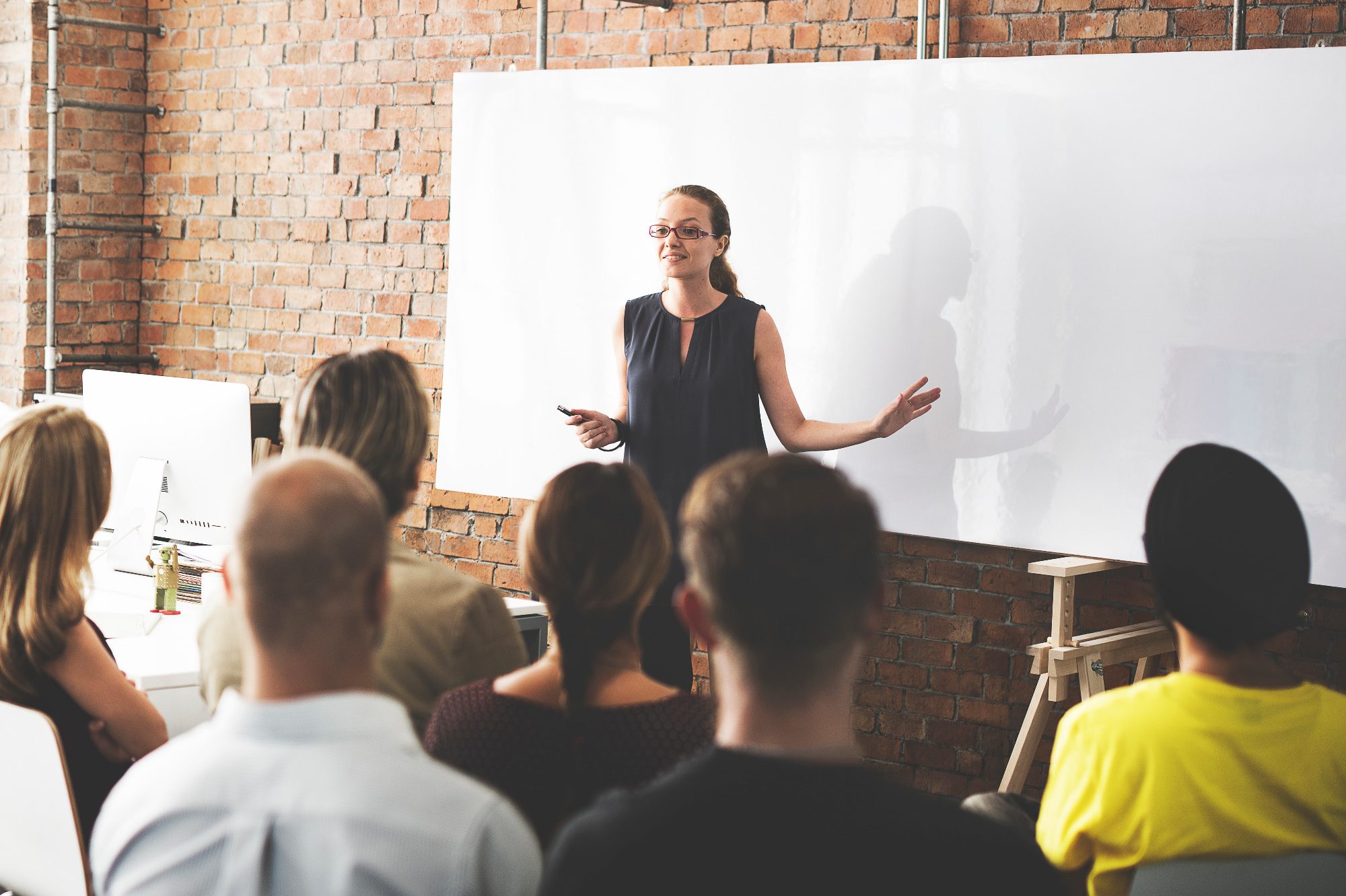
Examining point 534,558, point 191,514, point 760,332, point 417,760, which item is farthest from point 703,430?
point 417,760

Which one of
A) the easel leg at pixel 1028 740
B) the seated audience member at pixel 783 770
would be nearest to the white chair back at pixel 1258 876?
the seated audience member at pixel 783 770

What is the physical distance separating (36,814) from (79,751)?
0.35ft

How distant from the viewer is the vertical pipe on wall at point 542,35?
398 centimetres

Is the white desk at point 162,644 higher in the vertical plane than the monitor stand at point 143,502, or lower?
lower

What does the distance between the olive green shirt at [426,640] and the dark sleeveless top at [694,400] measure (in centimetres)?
127

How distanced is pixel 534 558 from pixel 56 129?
4.06 metres

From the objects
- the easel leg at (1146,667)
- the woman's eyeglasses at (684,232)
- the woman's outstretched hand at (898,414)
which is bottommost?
the easel leg at (1146,667)

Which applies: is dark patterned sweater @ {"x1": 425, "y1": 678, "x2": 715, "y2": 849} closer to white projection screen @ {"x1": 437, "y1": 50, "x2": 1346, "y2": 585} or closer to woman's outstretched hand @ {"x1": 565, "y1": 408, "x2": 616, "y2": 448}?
woman's outstretched hand @ {"x1": 565, "y1": 408, "x2": 616, "y2": 448}

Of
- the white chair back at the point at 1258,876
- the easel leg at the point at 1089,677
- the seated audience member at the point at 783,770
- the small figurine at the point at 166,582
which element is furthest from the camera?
the easel leg at the point at 1089,677

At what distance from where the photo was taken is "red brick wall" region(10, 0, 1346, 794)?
3410mm

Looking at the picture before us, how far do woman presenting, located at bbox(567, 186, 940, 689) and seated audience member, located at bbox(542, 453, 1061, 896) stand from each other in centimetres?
188

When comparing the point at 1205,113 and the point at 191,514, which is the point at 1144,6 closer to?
the point at 1205,113

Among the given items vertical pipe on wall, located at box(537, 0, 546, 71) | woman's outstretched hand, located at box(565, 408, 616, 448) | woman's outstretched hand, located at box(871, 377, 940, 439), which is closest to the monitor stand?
woman's outstretched hand, located at box(565, 408, 616, 448)

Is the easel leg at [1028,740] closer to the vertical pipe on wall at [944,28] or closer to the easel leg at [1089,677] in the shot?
the easel leg at [1089,677]
